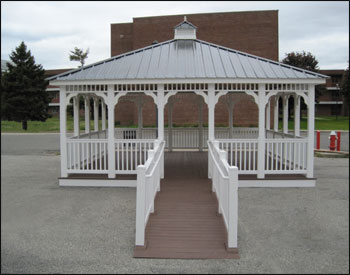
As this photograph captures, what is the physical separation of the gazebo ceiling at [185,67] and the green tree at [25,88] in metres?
24.2

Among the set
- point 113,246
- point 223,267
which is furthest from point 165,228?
point 223,267

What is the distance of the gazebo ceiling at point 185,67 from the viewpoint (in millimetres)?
9766

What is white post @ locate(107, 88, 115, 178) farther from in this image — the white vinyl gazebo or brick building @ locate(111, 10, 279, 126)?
brick building @ locate(111, 10, 279, 126)

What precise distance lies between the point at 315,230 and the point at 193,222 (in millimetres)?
2172

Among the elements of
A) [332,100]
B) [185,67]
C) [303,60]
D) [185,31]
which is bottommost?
[185,67]

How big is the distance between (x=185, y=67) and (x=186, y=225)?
5.38 metres

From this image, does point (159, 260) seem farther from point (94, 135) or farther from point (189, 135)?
point (189, 135)

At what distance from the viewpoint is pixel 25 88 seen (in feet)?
108

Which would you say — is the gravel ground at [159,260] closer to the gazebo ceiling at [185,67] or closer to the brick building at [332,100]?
the gazebo ceiling at [185,67]

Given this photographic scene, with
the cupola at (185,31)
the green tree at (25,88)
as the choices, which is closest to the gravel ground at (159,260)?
the cupola at (185,31)

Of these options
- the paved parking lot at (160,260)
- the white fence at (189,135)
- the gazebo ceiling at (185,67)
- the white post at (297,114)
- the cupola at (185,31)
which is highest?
the cupola at (185,31)

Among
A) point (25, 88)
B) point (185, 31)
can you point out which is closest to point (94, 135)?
point (185, 31)

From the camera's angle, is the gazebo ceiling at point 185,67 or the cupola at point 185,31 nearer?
the gazebo ceiling at point 185,67

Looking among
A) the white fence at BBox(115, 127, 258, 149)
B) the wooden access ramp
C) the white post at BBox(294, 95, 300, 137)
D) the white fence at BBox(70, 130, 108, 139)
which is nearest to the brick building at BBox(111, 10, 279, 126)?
the white fence at BBox(115, 127, 258, 149)
